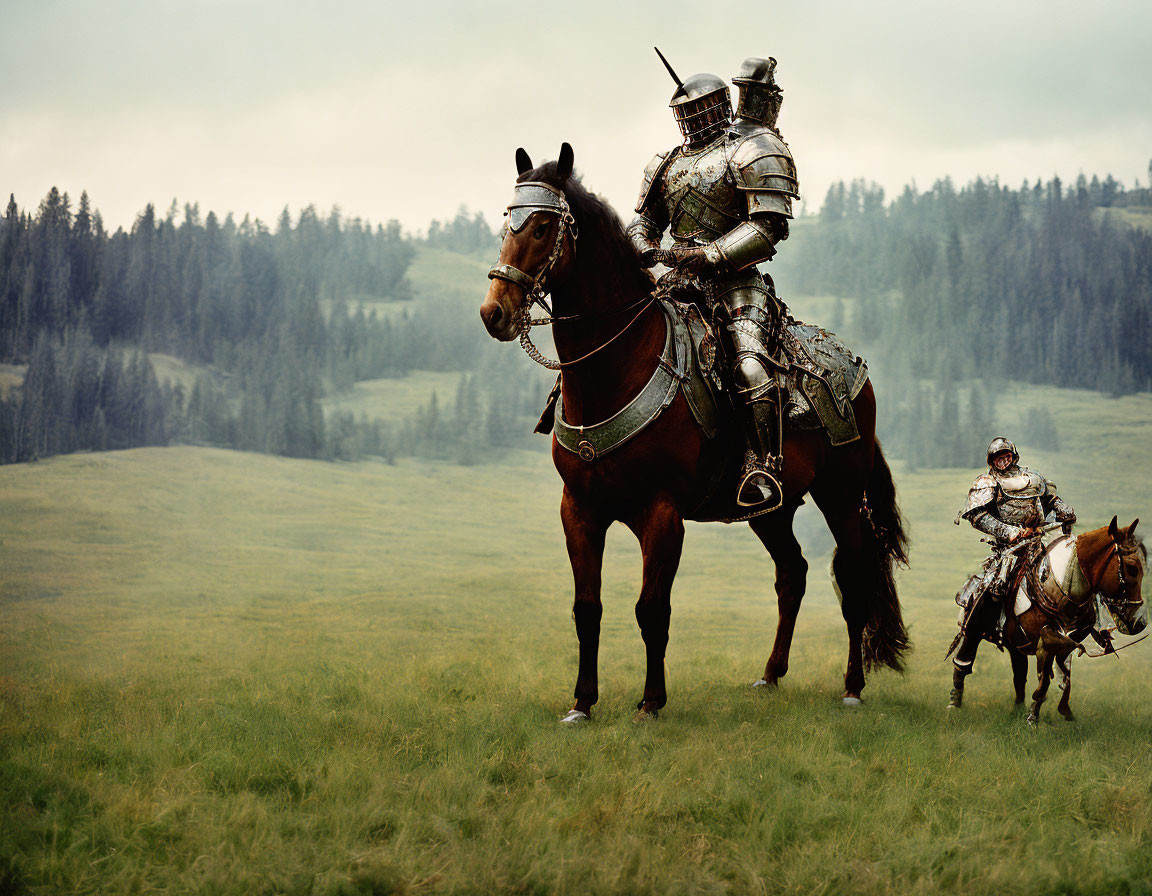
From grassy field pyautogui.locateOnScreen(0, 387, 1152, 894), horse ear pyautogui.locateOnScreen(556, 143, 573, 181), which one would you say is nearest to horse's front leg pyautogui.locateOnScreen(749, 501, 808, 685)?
grassy field pyautogui.locateOnScreen(0, 387, 1152, 894)

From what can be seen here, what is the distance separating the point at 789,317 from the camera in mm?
8430

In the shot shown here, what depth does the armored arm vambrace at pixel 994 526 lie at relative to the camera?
8.38 m

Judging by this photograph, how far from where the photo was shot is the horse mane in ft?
21.4

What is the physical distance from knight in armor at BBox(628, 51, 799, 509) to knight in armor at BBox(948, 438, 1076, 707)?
2.13 metres

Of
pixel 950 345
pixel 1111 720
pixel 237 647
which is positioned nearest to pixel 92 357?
pixel 237 647

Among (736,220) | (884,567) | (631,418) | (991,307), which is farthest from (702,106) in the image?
(991,307)

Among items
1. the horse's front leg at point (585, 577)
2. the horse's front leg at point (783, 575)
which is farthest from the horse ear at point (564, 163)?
the horse's front leg at point (783, 575)

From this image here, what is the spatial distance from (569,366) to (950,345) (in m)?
39.1

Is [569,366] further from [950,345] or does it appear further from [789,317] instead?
[950,345]

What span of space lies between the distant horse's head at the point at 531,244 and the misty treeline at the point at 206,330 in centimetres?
1355

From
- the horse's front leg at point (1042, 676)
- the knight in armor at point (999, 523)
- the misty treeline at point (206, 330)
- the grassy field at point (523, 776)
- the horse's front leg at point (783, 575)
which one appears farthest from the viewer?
the misty treeline at point (206, 330)

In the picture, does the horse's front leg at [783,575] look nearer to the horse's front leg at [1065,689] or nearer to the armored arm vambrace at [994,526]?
the armored arm vambrace at [994,526]

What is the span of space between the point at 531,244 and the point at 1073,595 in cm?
499

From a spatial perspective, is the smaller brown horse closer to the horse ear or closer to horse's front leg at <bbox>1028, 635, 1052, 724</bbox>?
horse's front leg at <bbox>1028, 635, 1052, 724</bbox>
